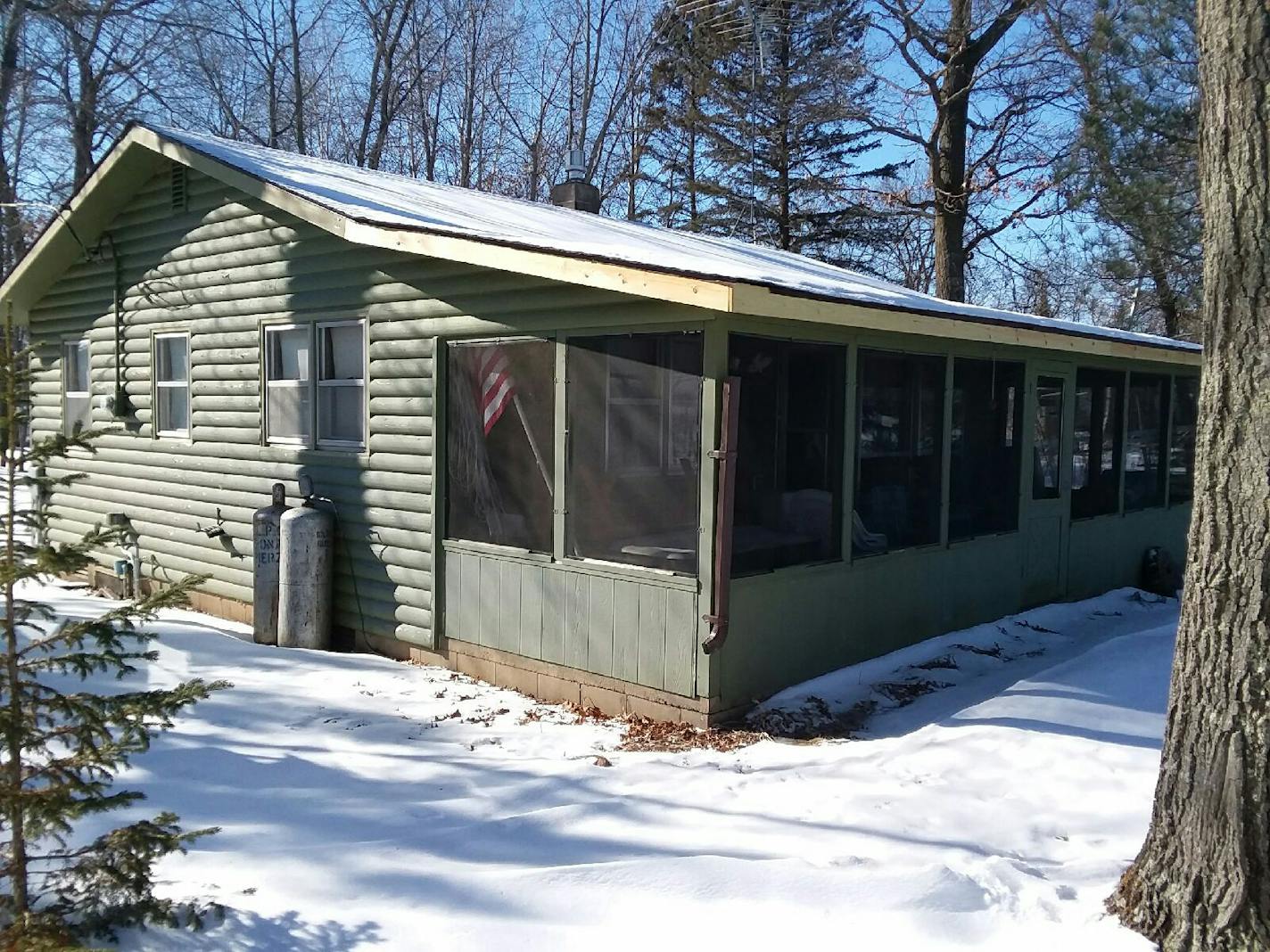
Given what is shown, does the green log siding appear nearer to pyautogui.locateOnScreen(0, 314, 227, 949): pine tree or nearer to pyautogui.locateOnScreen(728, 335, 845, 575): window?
pyautogui.locateOnScreen(728, 335, 845, 575): window

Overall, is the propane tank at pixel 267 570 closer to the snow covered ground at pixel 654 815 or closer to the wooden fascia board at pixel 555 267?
the snow covered ground at pixel 654 815

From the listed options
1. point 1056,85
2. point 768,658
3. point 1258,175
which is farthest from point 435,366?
point 1056,85

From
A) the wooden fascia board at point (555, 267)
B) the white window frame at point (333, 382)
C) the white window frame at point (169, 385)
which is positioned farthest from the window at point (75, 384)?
the wooden fascia board at point (555, 267)

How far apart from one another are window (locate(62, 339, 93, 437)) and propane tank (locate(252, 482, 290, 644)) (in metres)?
3.95

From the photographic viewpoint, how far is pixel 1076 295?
29062 mm

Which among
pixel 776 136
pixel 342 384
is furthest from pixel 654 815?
pixel 776 136

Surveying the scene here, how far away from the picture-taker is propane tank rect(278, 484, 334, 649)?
26.7 ft

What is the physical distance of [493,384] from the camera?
6992mm

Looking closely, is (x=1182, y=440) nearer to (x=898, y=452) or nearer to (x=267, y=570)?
(x=898, y=452)

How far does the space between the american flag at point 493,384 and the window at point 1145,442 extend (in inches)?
269

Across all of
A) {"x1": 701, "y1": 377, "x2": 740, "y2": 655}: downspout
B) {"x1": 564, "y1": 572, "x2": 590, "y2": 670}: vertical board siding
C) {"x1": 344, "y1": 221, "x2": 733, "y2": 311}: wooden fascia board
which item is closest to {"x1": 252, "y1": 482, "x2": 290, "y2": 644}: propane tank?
{"x1": 344, "y1": 221, "x2": 733, "y2": 311}: wooden fascia board

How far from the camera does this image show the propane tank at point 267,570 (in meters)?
8.33

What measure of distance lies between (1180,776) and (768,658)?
3.08 m

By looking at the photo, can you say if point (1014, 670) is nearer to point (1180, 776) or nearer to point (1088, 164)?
point (1180, 776)
